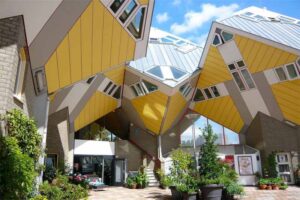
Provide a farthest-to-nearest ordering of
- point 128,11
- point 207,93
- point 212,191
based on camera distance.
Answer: point 207,93 < point 212,191 < point 128,11

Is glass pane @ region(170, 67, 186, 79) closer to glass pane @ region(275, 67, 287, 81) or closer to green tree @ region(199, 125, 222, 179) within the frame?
glass pane @ region(275, 67, 287, 81)

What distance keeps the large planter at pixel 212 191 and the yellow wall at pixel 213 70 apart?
9.24 meters

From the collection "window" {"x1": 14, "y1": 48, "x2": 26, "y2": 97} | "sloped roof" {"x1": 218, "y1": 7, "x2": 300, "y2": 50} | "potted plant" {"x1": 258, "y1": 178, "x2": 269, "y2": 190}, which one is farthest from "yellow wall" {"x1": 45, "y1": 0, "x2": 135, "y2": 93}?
"potted plant" {"x1": 258, "y1": 178, "x2": 269, "y2": 190}

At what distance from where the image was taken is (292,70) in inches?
656

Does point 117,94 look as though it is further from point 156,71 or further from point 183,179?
point 183,179

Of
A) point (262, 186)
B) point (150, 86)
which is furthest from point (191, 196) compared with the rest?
point (150, 86)

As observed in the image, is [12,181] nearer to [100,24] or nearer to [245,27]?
[100,24]

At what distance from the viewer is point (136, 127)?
947 inches

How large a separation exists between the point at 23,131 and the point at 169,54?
16.5 m

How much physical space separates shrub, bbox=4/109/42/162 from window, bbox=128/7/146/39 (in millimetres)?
6418

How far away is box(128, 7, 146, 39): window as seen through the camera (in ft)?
40.4

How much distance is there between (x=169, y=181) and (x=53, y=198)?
594 cm

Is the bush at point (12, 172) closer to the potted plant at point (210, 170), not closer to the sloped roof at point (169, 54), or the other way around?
the potted plant at point (210, 170)

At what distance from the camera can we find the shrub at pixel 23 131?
23.9ft
